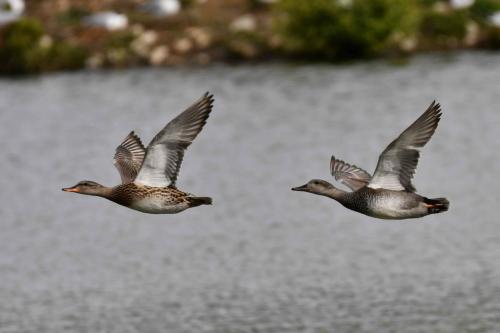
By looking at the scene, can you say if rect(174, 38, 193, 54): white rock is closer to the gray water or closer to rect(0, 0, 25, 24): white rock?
the gray water

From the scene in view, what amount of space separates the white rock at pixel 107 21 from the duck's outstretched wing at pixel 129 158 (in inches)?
1562

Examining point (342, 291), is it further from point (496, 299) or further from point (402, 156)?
point (402, 156)

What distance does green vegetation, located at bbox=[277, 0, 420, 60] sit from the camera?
54719mm

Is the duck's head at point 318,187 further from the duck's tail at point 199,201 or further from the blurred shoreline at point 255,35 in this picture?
the blurred shoreline at point 255,35

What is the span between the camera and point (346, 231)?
120ft

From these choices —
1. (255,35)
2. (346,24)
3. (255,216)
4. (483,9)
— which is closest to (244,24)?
(255,35)

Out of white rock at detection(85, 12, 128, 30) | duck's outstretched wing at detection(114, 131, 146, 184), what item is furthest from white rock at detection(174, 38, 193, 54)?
duck's outstretched wing at detection(114, 131, 146, 184)

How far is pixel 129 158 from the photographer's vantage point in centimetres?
1916

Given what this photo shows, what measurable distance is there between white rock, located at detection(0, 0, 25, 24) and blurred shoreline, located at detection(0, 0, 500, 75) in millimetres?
347

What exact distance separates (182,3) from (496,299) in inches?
1357

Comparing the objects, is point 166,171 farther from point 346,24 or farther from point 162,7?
point 162,7

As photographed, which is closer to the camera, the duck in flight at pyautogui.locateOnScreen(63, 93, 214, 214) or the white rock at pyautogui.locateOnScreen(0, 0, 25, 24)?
the duck in flight at pyautogui.locateOnScreen(63, 93, 214, 214)

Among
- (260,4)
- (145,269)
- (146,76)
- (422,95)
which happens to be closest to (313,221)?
(145,269)

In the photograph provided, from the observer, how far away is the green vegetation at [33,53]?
188 feet
